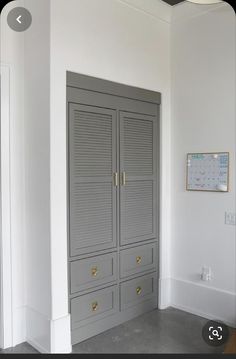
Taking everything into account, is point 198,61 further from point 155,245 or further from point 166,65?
point 155,245

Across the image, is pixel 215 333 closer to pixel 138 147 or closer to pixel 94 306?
pixel 94 306

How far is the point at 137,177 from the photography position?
146 cm

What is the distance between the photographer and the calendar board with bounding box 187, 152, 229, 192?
1.35m

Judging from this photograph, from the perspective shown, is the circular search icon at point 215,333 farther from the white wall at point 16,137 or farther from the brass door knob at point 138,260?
the brass door knob at point 138,260

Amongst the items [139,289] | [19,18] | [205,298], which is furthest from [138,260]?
[19,18]

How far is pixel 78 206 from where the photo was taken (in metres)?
0.94

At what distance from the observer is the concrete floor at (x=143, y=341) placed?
1.87 feet

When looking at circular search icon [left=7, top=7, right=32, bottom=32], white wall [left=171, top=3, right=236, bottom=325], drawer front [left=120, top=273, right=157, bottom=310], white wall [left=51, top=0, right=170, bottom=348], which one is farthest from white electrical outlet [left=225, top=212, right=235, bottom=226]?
circular search icon [left=7, top=7, right=32, bottom=32]

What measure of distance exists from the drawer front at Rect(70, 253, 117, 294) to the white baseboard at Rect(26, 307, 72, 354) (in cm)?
23

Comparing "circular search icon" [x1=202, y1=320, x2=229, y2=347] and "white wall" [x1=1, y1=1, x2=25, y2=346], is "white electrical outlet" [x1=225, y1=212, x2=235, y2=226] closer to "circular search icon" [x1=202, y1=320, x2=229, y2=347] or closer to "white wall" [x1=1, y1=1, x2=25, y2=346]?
"circular search icon" [x1=202, y1=320, x2=229, y2=347]

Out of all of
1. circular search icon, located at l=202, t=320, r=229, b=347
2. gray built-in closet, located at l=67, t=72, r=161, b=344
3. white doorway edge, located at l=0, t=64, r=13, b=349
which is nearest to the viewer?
white doorway edge, located at l=0, t=64, r=13, b=349

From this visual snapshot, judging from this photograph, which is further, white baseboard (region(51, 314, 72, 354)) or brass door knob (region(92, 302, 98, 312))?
brass door knob (region(92, 302, 98, 312))

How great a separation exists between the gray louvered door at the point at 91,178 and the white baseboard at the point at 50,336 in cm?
33

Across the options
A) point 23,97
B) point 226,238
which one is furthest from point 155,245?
point 23,97
